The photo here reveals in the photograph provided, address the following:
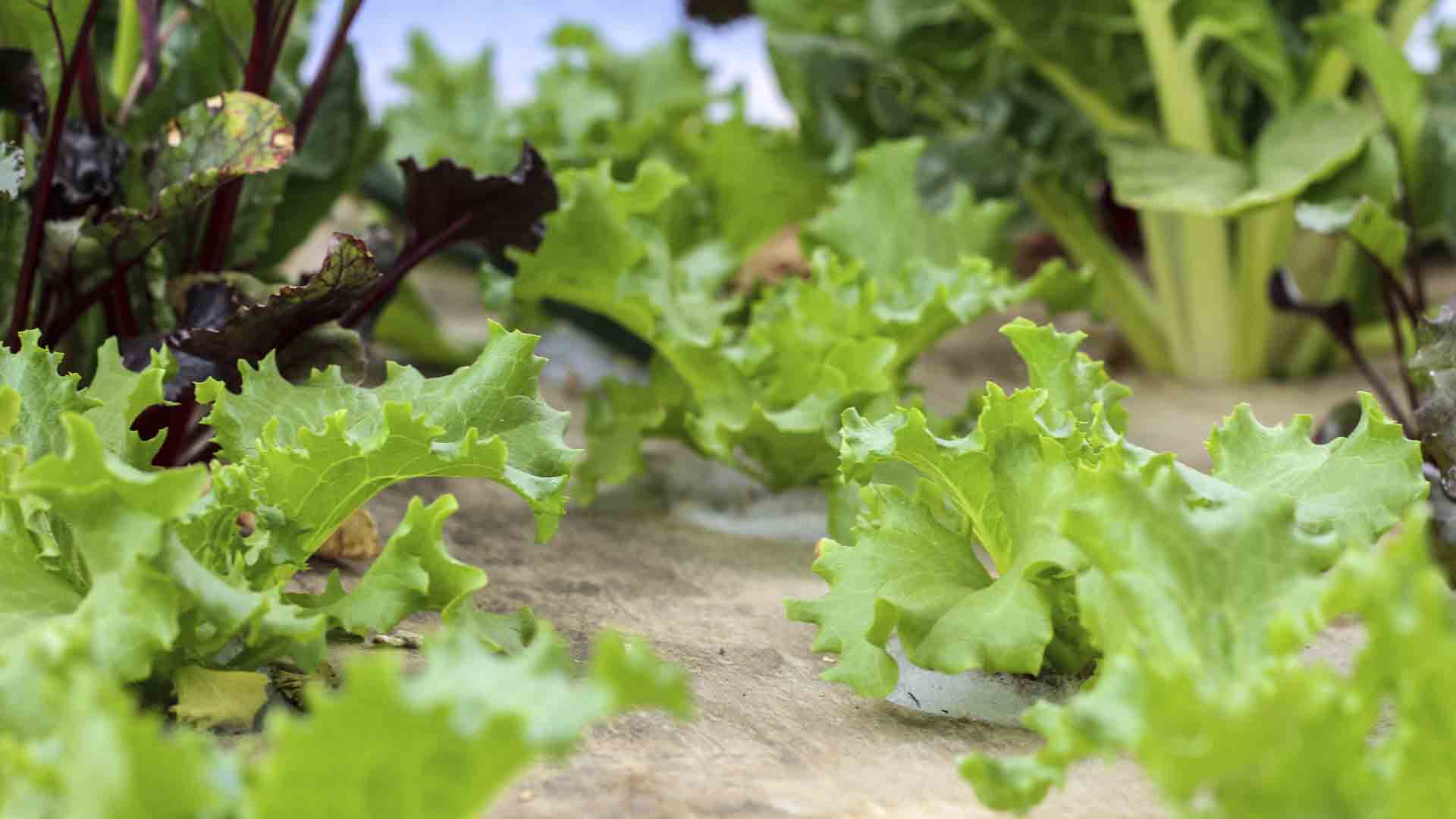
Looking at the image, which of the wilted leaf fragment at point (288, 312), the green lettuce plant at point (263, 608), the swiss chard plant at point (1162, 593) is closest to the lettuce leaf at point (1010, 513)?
the swiss chard plant at point (1162, 593)

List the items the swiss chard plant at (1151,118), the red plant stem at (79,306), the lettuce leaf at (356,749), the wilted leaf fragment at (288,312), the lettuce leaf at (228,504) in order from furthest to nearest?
the swiss chard plant at (1151,118)
the red plant stem at (79,306)
the wilted leaf fragment at (288,312)
the lettuce leaf at (228,504)
the lettuce leaf at (356,749)

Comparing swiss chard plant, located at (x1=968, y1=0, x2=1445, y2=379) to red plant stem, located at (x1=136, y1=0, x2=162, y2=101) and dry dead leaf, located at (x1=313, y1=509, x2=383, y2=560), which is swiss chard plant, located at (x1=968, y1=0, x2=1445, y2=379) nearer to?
dry dead leaf, located at (x1=313, y1=509, x2=383, y2=560)

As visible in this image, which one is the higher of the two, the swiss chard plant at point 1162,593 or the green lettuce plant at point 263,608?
the swiss chard plant at point 1162,593

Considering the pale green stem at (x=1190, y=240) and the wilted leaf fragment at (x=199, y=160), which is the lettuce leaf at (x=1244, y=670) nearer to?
the wilted leaf fragment at (x=199, y=160)

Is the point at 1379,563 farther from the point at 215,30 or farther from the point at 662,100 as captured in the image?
the point at 662,100

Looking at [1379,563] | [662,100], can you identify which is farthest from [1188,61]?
[1379,563]

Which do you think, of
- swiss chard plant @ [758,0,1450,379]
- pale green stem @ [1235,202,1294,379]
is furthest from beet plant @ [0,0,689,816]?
pale green stem @ [1235,202,1294,379]
